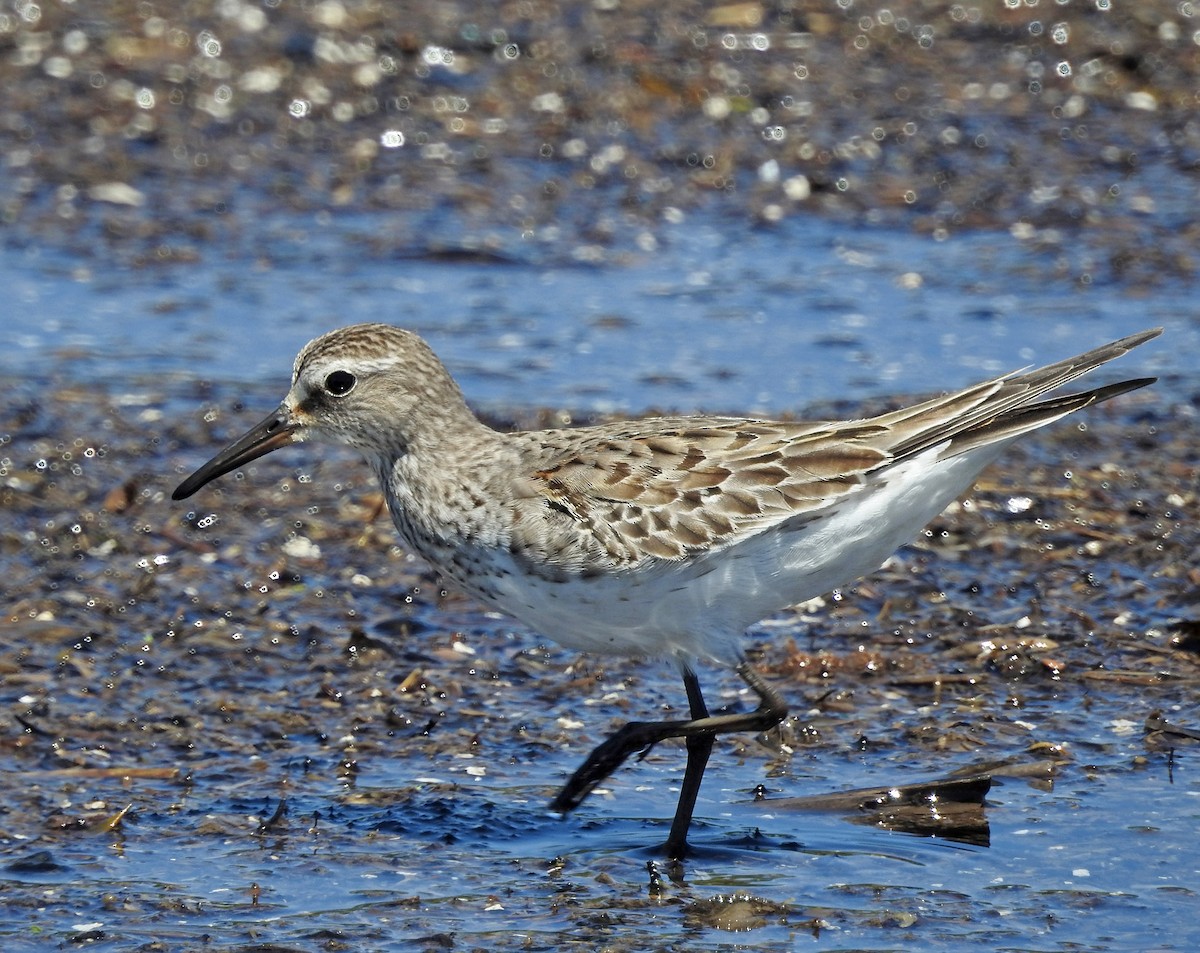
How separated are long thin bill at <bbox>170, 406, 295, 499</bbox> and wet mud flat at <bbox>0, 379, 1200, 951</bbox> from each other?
100 centimetres

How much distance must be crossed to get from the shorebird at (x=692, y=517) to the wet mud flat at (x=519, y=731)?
47cm

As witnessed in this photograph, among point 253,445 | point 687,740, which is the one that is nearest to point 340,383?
point 253,445

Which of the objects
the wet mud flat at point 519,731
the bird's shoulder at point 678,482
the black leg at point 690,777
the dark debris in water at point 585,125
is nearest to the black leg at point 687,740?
the black leg at point 690,777

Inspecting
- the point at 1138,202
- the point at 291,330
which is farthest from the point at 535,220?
the point at 1138,202

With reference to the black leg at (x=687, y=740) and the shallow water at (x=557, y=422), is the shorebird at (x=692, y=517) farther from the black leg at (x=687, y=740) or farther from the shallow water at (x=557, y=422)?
the shallow water at (x=557, y=422)

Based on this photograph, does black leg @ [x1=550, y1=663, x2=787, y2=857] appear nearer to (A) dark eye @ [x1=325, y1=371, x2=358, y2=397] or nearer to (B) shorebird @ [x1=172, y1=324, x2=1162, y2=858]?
(B) shorebird @ [x1=172, y1=324, x2=1162, y2=858]

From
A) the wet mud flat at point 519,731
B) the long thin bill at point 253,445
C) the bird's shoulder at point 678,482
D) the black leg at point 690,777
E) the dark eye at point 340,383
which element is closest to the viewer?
the wet mud flat at point 519,731

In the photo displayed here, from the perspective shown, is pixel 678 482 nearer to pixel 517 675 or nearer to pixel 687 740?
pixel 687 740

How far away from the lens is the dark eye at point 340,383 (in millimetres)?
7023

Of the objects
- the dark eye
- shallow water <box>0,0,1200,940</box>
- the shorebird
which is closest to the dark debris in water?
shallow water <box>0,0,1200,940</box>

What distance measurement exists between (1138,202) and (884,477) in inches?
277

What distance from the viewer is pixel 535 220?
12844mm

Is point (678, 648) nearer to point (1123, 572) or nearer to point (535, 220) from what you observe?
point (1123, 572)

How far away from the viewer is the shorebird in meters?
6.46
